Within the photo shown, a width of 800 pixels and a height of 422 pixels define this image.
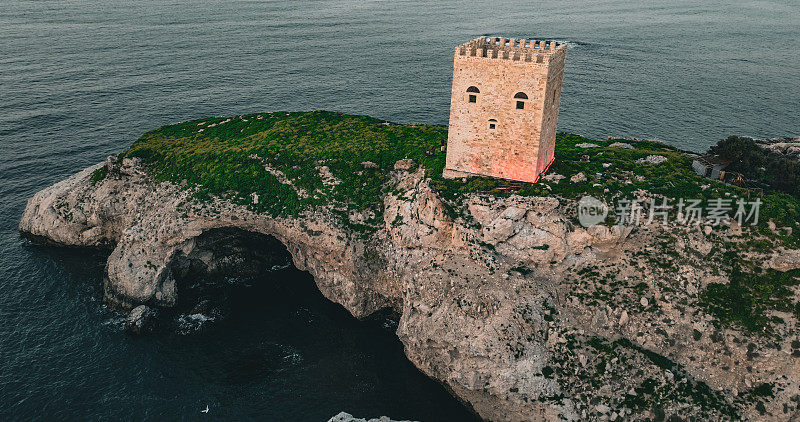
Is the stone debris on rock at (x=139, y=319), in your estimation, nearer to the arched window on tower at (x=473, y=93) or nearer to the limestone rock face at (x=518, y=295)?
the limestone rock face at (x=518, y=295)

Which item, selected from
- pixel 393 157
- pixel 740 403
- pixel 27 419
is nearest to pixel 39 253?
pixel 27 419

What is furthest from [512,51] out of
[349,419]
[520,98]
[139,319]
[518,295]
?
[139,319]

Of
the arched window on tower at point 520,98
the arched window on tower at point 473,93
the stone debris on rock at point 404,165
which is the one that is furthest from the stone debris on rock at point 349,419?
the arched window on tower at point 520,98

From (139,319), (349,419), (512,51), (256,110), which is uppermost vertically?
(512,51)

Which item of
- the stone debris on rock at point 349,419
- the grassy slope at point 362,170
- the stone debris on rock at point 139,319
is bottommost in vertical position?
the stone debris on rock at point 349,419

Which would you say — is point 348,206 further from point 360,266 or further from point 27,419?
point 27,419

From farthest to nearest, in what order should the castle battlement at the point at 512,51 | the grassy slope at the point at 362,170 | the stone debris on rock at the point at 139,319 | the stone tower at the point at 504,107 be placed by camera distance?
the stone debris on rock at the point at 139,319
the stone tower at the point at 504,107
the castle battlement at the point at 512,51
the grassy slope at the point at 362,170

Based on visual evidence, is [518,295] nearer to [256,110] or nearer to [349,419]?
[349,419]

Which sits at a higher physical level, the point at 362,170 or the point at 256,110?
the point at 362,170
